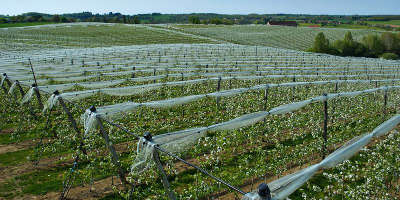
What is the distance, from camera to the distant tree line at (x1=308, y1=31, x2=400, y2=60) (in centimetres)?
5556

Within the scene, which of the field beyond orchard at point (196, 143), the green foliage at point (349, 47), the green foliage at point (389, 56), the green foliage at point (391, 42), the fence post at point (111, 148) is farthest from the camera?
the green foliage at point (391, 42)

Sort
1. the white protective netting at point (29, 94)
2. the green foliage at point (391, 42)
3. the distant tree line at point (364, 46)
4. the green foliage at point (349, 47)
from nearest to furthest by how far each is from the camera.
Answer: the white protective netting at point (29, 94), the distant tree line at point (364, 46), the green foliage at point (349, 47), the green foliage at point (391, 42)

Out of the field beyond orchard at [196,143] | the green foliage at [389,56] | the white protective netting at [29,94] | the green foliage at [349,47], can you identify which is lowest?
the field beyond orchard at [196,143]

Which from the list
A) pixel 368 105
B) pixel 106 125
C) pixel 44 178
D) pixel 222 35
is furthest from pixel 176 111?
pixel 222 35

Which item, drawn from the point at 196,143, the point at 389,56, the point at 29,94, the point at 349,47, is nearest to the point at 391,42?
the point at 389,56

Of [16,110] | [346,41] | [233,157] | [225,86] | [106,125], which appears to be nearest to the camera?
[233,157]

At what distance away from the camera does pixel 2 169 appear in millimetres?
9055

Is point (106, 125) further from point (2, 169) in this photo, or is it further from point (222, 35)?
point (222, 35)

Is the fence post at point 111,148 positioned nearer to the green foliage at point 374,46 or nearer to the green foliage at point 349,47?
the green foliage at point 349,47

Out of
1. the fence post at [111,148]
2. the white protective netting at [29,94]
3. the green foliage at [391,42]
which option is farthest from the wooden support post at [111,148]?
the green foliage at [391,42]

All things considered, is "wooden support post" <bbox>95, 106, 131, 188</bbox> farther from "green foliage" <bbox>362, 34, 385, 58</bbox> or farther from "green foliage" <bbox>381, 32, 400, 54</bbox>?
"green foliage" <bbox>381, 32, 400, 54</bbox>

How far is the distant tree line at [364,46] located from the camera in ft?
182

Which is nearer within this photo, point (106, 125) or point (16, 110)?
point (106, 125)

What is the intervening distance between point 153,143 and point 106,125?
21.0ft
